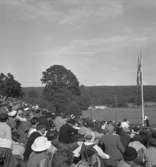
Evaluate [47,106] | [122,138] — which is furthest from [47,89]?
[122,138]

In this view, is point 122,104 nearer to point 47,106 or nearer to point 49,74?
point 49,74

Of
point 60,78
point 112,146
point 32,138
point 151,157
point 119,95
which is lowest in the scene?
point 151,157

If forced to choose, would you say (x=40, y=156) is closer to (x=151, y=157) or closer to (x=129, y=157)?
(x=129, y=157)

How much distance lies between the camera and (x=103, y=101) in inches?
3696

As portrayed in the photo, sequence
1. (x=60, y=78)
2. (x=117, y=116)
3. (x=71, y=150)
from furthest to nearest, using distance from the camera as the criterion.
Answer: (x=60, y=78) < (x=117, y=116) < (x=71, y=150)

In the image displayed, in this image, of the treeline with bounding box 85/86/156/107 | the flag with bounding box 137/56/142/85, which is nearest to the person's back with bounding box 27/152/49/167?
the flag with bounding box 137/56/142/85

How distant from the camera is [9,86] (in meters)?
76.6

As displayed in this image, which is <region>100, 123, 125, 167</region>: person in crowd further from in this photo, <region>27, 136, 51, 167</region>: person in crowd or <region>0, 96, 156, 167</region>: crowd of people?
<region>27, 136, 51, 167</region>: person in crowd

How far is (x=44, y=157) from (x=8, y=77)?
246ft

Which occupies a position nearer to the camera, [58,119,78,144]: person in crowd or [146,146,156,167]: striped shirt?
[146,146,156,167]: striped shirt

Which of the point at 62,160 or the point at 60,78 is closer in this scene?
the point at 62,160

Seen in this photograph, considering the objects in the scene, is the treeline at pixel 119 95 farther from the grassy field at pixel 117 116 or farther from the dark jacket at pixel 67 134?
the dark jacket at pixel 67 134

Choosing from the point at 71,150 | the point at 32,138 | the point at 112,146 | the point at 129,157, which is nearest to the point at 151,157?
the point at 112,146

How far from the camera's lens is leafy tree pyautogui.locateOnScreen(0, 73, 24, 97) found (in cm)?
7556
